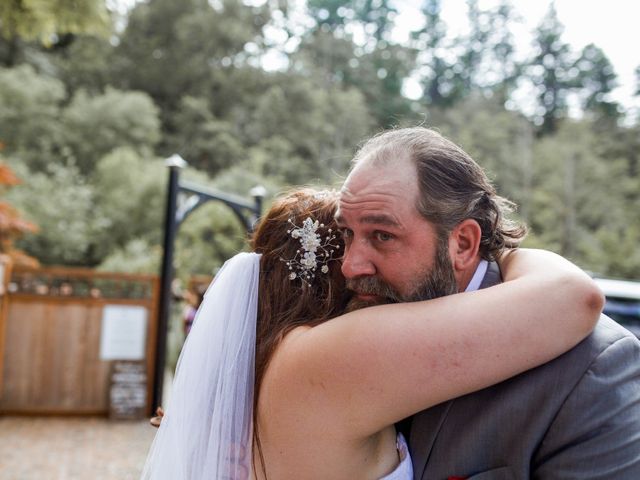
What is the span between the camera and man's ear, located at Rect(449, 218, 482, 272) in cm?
177

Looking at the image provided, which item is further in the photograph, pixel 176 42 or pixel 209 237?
pixel 176 42

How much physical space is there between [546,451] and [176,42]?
1298 inches

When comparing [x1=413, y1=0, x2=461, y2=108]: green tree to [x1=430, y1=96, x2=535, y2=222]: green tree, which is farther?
[x1=413, y1=0, x2=461, y2=108]: green tree

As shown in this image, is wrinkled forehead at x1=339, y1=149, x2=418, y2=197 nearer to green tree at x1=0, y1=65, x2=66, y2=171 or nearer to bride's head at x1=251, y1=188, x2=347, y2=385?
bride's head at x1=251, y1=188, x2=347, y2=385

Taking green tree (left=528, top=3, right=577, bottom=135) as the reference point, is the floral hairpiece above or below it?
below

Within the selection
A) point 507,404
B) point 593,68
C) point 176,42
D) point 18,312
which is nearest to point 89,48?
point 176,42

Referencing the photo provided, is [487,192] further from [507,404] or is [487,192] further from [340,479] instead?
[340,479]

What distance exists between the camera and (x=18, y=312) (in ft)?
33.2

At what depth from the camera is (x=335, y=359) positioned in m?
1.50

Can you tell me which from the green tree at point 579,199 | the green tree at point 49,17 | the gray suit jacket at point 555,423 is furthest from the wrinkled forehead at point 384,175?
the green tree at point 579,199

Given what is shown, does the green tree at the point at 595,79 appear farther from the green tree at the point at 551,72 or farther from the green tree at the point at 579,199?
the green tree at the point at 579,199

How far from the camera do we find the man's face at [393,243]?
1.69m

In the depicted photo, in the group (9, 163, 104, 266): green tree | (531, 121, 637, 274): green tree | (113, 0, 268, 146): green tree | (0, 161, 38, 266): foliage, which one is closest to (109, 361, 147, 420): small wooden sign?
(0, 161, 38, 266): foliage

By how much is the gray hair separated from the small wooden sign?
9.32m
